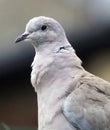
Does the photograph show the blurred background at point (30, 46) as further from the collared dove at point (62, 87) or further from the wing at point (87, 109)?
the wing at point (87, 109)

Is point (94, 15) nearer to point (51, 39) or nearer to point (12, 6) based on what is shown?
point (12, 6)

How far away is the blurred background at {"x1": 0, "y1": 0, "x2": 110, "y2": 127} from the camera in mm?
7903

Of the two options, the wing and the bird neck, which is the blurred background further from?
the wing

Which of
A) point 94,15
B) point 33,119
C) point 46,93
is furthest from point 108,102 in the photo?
point 94,15

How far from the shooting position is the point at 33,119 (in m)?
7.81

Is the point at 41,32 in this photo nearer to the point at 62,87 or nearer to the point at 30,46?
the point at 62,87

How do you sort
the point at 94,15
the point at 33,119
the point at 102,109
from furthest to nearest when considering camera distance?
the point at 94,15 < the point at 33,119 < the point at 102,109

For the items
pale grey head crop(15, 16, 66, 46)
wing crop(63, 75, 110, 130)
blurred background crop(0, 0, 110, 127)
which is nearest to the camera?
wing crop(63, 75, 110, 130)

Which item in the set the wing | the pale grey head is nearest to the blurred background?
the pale grey head

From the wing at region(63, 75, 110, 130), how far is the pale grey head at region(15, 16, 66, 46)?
0.36 meters

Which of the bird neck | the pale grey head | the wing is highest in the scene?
the pale grey head

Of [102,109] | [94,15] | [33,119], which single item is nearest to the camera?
[102,109]

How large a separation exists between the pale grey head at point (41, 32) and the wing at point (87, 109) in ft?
1.19

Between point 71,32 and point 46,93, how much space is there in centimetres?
389
